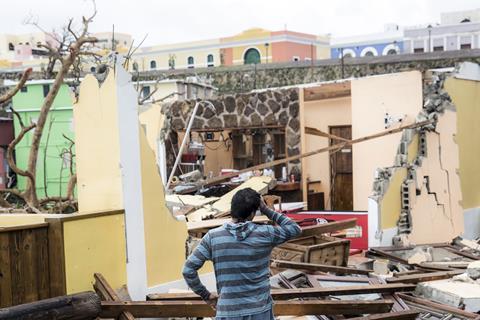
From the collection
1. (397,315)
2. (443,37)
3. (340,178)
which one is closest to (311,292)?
(397,315)

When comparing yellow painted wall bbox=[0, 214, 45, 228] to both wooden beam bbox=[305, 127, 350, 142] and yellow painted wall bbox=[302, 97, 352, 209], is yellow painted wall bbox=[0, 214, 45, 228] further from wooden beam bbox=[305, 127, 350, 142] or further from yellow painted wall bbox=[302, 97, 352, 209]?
yellow painted wall bbox=[302, 97, 352, 209]

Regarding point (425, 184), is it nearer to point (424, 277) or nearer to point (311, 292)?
point (424, 277)

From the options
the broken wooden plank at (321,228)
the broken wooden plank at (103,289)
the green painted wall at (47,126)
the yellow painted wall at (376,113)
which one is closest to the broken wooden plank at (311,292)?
the broken wooden plank at (103,289)

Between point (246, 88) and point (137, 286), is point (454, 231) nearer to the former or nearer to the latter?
point (137, 286)

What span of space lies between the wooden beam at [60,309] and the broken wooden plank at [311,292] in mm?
953

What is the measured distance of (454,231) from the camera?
1240cm

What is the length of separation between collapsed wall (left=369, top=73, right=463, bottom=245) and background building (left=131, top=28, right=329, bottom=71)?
1094 inches

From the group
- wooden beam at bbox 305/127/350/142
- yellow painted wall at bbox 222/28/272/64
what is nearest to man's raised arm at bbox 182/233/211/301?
wooden beam at bbox 305/127/350/142

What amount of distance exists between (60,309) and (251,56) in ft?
128

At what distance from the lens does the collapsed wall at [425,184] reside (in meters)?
11.2

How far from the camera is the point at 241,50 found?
143 ft

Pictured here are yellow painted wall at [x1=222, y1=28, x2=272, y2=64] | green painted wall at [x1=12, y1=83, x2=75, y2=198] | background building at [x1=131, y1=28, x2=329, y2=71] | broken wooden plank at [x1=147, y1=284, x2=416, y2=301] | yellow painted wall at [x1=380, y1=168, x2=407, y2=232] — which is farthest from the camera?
yellow painted wall at [x1=222, y1=28, x2=272, y2=64]

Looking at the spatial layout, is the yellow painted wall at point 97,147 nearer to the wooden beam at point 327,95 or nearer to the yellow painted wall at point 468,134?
the yellow painted wall at point 468,134

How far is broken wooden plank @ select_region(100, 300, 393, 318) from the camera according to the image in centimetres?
577
